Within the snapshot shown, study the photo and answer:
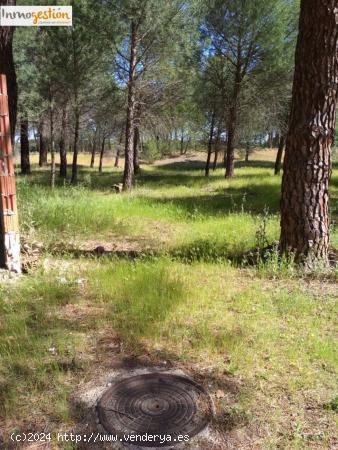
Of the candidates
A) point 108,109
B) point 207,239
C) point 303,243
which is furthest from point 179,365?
point 108,109

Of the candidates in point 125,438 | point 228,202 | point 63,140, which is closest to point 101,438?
point 125,438

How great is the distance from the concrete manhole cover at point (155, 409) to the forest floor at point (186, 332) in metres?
0.15

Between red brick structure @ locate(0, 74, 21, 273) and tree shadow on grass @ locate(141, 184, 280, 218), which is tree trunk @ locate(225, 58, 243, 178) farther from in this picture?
red brick structure @ locate(0, 74, 21, 273)

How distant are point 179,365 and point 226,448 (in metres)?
0.82

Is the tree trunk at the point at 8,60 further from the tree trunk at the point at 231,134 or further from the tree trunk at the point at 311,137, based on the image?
the tree trunk at the point at 231,134

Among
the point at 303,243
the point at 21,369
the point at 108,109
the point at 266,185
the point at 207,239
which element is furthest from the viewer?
the point at 108,109

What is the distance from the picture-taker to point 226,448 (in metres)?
2.19

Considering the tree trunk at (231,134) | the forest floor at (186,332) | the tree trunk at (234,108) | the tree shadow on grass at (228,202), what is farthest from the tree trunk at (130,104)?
the forest floor at (186,332)

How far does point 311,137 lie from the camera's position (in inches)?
178

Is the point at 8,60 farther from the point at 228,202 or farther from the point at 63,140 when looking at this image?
the point at 63,140

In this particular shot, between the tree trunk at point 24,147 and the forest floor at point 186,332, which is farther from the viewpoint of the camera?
the tree trunk at point 24,147

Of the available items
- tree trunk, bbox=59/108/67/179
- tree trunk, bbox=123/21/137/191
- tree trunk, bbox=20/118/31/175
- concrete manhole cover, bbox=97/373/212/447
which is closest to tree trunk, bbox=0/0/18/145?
concrete manhole cover, bbox=97/373/212/447

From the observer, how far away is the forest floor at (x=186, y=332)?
2.43 meters

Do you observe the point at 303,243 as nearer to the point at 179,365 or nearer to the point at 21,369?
the point at 179,365
